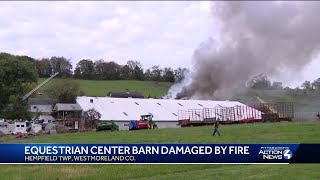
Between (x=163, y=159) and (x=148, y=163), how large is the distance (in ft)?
1.95

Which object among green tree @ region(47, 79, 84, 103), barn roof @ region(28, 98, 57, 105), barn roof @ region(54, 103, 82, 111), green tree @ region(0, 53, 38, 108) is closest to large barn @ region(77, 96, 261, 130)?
barn roof @ region(54, 103, 82, 111)

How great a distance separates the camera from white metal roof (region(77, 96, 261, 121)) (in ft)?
211

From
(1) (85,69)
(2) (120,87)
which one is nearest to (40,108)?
(2) (120,87)

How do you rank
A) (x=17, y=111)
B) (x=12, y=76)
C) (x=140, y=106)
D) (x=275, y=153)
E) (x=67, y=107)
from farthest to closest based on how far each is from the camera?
1. (x=12, y=76)
2. (x=67, y=107)
3. (x=140, y=106)
4. (x=17, y=111)
5. (x=275, y=153)

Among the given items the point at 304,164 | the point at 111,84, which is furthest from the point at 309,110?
the point at 111,84

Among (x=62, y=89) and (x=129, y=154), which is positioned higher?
(x=62, y=89)

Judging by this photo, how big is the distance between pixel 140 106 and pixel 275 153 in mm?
52743

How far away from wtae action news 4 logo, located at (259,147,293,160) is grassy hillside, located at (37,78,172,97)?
237ft

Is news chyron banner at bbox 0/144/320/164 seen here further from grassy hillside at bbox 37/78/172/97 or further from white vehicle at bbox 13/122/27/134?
grassy hillside at bbox 37/78/172/97

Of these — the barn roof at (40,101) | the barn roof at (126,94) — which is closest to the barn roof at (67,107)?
the barn roof at (126,94)

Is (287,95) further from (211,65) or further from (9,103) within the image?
(9,103)

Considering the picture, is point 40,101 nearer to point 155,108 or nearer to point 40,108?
point 40,108

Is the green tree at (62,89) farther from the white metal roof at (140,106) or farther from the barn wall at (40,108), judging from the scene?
the white metal roof at (140,106)

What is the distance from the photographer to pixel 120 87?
101m
